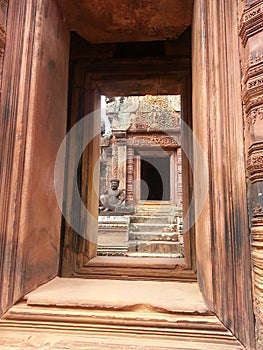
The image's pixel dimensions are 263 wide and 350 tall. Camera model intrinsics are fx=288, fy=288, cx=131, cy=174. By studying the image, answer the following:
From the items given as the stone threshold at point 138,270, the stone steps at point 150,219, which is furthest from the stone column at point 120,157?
the stone threshold at point 138,270

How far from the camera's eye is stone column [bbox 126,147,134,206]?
347 inches

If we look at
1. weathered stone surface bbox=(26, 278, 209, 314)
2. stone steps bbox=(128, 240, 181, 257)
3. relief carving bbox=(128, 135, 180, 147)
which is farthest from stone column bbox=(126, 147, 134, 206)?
weathered stone surface bbox=(26, 278, 209, 314)

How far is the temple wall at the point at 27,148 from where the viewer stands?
3.92ft

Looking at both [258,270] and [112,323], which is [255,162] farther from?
[112,323]

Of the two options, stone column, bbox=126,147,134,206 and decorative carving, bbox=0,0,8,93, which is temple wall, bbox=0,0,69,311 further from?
stone column, bbox=126,147,134,206

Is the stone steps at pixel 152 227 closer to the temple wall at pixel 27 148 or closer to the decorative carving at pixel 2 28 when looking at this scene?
the temple wall at pixel 27 148

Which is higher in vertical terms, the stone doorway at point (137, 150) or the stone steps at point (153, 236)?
the stone doorway at point (137, 150)

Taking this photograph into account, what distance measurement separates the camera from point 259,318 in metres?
0.93

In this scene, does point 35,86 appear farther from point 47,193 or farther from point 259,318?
point 259,318

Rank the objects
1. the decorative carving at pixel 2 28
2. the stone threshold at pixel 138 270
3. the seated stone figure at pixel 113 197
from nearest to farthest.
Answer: the decorative carving at pixel 2 28, the stone threshold at pixel 138 270, the seated stone figure at pixel 113 197

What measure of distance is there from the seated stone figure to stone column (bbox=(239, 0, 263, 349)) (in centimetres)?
745

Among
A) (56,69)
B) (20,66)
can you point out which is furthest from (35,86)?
(56,69)

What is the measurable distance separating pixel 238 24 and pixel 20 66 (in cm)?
94

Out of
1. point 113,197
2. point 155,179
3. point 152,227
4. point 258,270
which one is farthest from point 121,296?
point 155,179
